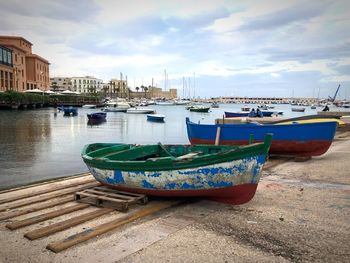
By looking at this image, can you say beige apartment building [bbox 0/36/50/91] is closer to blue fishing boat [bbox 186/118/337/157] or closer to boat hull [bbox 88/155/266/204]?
blue fishing boat [bbox 186/118/337/157]

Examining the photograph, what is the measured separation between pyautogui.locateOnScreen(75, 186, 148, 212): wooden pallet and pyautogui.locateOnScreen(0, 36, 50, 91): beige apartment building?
76.8 metres

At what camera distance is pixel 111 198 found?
723cm

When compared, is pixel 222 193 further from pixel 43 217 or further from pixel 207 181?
pixel 43 217

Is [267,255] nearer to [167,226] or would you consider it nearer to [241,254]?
[241,254]

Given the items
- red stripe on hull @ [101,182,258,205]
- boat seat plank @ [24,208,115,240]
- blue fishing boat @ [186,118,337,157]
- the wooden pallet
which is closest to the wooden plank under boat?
red stripe on hull @ [101,182,258,205]

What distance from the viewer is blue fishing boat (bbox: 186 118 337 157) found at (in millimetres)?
13367

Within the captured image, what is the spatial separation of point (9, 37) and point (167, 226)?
99004mm

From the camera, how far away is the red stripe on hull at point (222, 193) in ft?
23.3

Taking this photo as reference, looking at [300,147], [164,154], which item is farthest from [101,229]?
[300,147]

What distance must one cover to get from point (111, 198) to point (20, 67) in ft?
301

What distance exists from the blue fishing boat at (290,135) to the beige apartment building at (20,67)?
7378 centimetres

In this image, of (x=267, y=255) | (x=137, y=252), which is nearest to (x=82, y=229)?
(x=137, y=252)

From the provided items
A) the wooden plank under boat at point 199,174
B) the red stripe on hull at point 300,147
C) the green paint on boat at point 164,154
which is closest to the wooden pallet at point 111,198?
the wooden plank under boat at point 199,174

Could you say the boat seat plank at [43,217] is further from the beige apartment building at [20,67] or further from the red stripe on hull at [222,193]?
the beige apartment building at [20,67]
